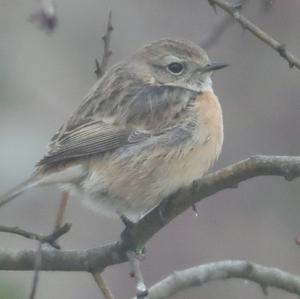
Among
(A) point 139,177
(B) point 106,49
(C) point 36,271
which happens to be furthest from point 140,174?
(C) point 36,271

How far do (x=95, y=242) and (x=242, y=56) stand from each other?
8.51 feet

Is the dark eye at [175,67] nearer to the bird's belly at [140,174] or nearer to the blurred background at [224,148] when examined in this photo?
the bird's belly at [140,174]

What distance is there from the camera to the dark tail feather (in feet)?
19.9

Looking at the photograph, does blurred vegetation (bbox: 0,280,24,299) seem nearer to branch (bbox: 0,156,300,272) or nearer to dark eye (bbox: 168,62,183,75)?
branch (bbox: 0,156,300,272)

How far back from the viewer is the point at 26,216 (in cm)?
1113

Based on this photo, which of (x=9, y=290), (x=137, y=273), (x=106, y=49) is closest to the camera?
(x=137, y=273)

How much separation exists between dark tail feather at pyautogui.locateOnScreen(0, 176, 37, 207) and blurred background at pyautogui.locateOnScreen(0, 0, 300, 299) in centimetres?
273

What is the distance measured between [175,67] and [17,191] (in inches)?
79.3

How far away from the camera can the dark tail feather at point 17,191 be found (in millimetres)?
6074

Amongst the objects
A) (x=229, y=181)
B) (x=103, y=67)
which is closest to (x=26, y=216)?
(x=103, y=67)

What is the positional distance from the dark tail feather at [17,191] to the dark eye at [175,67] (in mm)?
1542

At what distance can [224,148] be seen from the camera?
11.3 m

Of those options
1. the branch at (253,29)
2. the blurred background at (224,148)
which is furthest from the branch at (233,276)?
the blurred background at (224,148)

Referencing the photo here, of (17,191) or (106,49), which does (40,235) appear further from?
(106,49)
